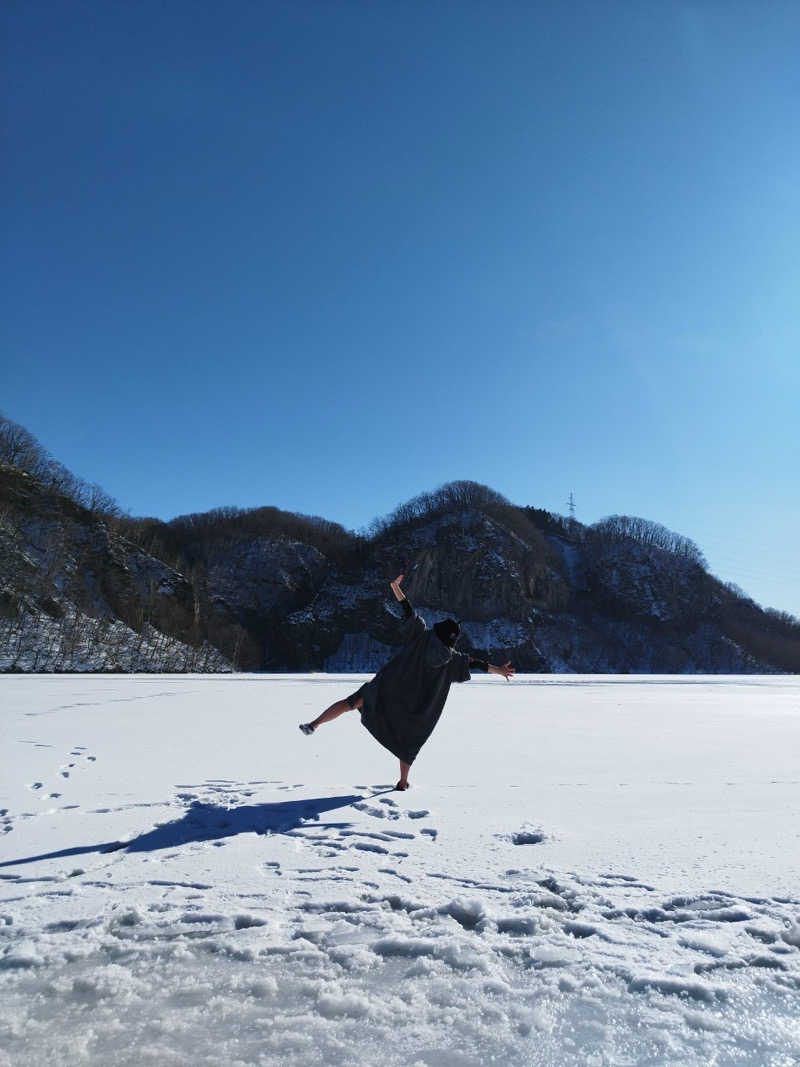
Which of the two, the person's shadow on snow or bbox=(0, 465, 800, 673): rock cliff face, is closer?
the person's shadow on snow

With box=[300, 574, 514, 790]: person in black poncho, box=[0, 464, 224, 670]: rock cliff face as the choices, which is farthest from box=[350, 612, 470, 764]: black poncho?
box=[0, 464, 224, 670]: rock cliff face

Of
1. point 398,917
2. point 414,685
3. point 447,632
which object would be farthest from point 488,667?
point 398,917

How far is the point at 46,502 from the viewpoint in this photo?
53656 mm

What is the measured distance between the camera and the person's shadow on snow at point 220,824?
3.47m

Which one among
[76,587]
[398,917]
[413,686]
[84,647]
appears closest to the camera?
[398,917]

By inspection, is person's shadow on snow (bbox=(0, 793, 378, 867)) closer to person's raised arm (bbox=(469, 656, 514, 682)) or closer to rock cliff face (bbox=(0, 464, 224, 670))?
person's raised arm (bbox=(469, 656, 514, 682))

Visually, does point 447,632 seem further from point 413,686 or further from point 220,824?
point 220,824

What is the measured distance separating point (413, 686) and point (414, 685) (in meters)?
0.01

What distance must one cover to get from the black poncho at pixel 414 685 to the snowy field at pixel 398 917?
1.80 feet

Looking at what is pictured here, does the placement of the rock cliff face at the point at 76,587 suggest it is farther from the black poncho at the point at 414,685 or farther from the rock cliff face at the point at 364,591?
the black poncho at the point at 414,685

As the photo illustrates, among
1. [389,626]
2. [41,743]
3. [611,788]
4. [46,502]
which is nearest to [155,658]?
[46,502]

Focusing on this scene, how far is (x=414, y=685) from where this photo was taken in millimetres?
5574

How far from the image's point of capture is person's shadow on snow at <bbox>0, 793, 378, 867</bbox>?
11.4ft

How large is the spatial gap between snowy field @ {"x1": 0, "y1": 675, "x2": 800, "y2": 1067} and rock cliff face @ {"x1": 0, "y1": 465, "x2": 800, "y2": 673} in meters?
43.1
